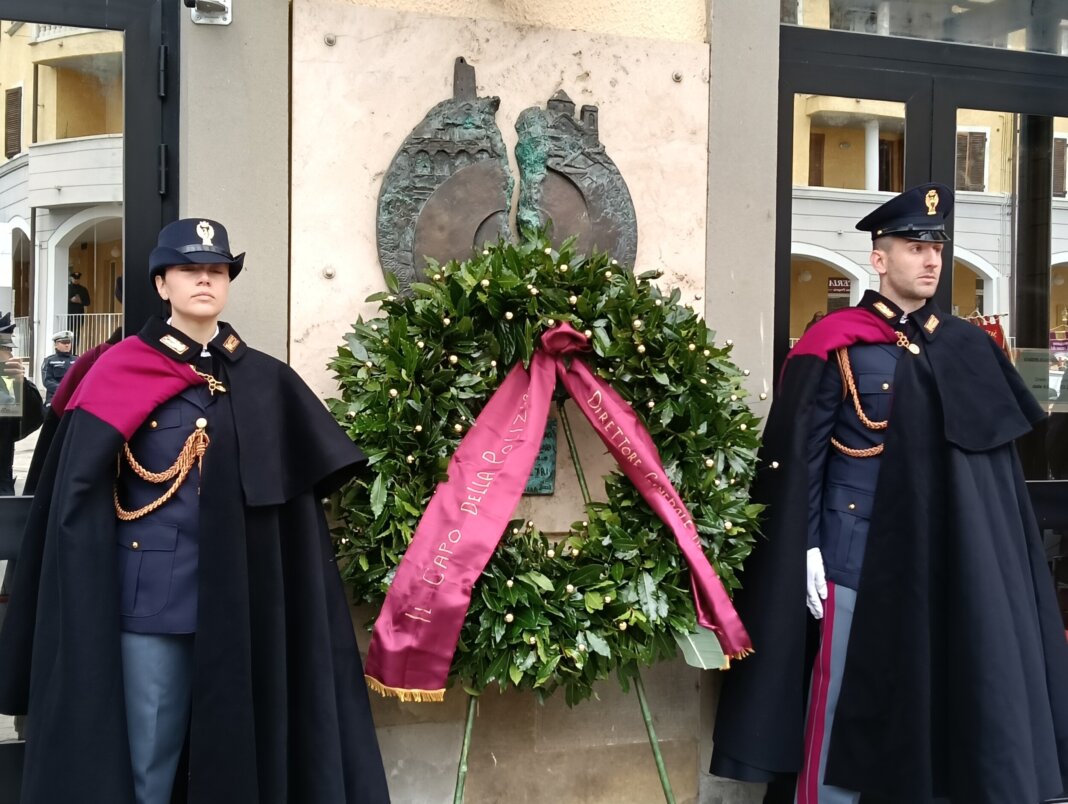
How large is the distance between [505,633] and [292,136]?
173 centimetres

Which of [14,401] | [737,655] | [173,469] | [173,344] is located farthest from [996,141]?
[14,401]

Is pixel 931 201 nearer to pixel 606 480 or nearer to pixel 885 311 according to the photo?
pixel 885 311

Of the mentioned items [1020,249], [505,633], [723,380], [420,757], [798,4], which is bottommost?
[420,757]

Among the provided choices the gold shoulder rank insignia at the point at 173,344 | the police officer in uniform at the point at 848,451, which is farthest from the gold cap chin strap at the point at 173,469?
the police officer in uniform at the point at 848,451

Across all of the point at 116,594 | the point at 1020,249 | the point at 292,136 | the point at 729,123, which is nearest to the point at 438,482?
the point at 116,594

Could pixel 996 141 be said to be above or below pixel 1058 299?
above

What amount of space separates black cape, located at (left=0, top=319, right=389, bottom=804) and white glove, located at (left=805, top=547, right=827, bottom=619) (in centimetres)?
152

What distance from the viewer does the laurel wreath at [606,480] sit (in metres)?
3.23

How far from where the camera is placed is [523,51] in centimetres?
383

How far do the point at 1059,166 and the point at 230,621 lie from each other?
407cm

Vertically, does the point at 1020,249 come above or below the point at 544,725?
above

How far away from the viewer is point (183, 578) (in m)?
2.95

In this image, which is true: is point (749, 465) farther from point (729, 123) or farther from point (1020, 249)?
point (1020, 249)

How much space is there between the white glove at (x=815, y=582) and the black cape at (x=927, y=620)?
0.08 metres
